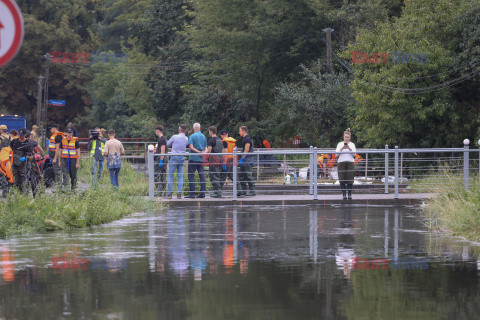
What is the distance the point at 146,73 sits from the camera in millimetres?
65500

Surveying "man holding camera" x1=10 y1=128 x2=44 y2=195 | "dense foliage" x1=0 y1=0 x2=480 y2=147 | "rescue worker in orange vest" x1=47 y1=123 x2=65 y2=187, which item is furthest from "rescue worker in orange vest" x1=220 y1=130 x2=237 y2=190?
"dense foliage" x1=0 y1=0 x2=480 y2=147

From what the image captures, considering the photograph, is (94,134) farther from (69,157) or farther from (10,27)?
(10,27)

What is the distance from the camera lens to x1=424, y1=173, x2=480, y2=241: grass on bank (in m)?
13.4

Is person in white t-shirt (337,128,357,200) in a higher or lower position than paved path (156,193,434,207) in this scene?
higher

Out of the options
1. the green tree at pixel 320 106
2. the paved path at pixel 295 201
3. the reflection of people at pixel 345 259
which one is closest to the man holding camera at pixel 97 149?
the paved path at pixel 295 201

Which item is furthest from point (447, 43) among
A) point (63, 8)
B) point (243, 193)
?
point (63, 8)

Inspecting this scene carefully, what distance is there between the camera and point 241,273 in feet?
31.7

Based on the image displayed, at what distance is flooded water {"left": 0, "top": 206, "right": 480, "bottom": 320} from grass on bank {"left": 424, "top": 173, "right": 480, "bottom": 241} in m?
0.37

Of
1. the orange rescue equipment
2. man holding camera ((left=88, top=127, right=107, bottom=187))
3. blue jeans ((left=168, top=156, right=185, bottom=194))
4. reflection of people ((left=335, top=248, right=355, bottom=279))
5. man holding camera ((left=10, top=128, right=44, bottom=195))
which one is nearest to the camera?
reflection of people ((left=335, top=248, right=355, bottom=279))

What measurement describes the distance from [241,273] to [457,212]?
5979 mm

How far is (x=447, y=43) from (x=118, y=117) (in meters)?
43.9

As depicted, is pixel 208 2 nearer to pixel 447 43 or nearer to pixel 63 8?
pixel 447 43

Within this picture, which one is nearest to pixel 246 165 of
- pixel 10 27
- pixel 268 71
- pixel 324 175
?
pixel 324 175

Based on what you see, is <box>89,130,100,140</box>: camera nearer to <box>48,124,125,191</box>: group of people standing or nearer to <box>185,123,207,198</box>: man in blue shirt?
<box>48,124,125,191</box>: group of people standing
